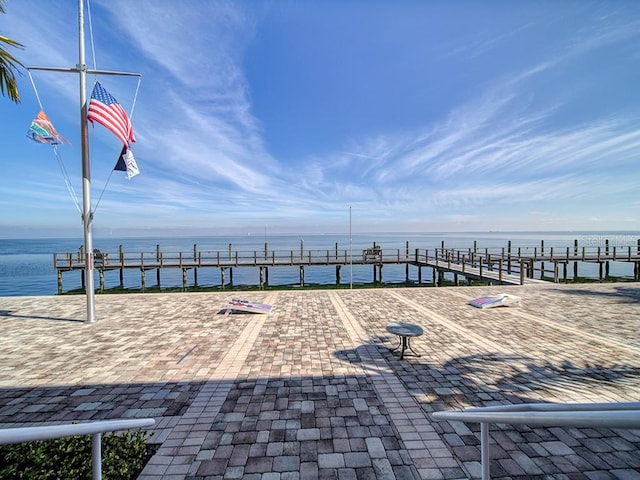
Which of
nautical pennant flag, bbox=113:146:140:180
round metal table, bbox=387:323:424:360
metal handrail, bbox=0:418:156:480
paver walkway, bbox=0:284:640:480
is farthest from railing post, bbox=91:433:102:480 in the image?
nautical pennant flag, bbox=113:146:140:180

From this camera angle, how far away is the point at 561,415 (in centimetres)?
133

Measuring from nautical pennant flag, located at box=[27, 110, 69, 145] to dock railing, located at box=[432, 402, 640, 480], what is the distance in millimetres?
10380

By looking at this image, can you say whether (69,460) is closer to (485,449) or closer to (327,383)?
(327,383)

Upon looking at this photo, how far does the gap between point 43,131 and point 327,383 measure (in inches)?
362

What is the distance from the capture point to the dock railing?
1149mm

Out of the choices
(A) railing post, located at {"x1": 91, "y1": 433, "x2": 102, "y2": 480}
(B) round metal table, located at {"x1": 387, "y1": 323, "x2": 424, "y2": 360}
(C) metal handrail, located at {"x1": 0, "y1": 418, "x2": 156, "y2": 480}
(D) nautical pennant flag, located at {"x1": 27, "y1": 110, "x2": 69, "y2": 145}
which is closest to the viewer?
(C) metal handrail, located at {"x1": 0, "y1": 418, "x2": 156, "y2": 480}

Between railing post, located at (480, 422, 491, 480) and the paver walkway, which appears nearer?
railing post, located at (480, 422, 491, 480)

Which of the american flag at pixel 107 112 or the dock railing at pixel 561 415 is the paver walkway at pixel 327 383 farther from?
the american flag at pixel 107 112

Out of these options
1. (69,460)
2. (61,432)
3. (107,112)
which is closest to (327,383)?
(69,460)

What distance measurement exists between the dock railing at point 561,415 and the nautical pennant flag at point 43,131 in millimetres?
10380

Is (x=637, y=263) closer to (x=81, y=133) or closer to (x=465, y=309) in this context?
(x=465, y=309)

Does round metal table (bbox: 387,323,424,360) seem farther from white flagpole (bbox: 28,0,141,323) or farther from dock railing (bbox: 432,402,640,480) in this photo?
white flagpole (bbox: 28,0,141,323)

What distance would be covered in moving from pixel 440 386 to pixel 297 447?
2665mm

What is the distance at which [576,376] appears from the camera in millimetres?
5234
